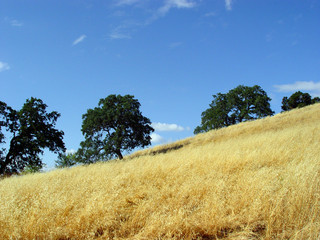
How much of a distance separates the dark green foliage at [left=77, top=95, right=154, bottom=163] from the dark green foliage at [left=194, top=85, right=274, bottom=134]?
2388cm

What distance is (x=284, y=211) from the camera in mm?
3961

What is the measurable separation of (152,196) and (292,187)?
289 cm

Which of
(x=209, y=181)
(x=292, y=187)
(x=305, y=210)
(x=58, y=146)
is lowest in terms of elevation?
(x=305, y=210)

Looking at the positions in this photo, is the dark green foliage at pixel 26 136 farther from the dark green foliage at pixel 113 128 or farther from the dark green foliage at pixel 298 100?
the dark green foliage at pixel 298 100

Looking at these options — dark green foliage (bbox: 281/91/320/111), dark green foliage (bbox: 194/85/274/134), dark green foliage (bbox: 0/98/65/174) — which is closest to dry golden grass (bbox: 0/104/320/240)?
dark green foliage (bbox: 0/98/65/174)

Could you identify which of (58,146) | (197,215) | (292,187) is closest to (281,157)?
(292,187)

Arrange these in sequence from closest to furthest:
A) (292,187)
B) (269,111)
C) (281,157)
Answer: (292,187) → (281,157) → (269,111)

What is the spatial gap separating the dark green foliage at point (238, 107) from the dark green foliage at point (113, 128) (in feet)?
78.3

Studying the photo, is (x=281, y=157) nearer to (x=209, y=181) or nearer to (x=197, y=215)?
(x=209, y=181)

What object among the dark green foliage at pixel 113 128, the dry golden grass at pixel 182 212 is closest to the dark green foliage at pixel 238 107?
the dark green foliage at pixel 113 128

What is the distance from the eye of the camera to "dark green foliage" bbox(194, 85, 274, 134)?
4534 centimetres

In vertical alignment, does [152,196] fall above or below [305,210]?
above

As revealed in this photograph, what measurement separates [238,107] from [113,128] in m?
30.1

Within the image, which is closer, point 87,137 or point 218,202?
point 218,202
